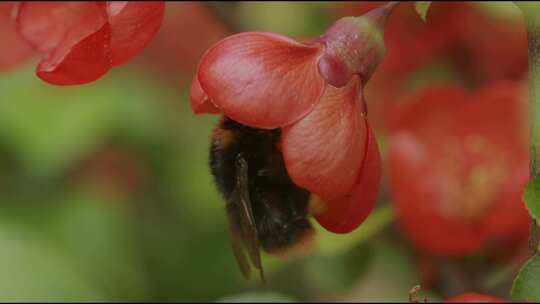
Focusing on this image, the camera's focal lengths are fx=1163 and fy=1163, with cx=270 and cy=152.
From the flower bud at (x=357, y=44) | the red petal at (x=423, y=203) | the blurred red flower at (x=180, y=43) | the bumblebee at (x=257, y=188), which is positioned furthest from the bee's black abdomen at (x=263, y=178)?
the blurred red flower at (x=180, y=43)

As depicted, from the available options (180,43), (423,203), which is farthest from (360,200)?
(180,43)

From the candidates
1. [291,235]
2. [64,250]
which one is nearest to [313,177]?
[291,235]

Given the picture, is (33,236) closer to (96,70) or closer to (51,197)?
(51,197)

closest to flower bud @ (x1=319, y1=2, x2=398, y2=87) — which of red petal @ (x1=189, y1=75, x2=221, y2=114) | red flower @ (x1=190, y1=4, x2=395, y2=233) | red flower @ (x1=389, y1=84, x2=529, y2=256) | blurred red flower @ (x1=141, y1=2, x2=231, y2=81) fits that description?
red flower @ (x1=190, y1=4, x2=395, y2=233)

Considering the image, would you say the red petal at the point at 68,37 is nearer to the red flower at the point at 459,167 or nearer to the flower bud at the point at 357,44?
the flower bud at the point at 357,44

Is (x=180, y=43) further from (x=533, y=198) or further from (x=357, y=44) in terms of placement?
(x=533, y=198)
